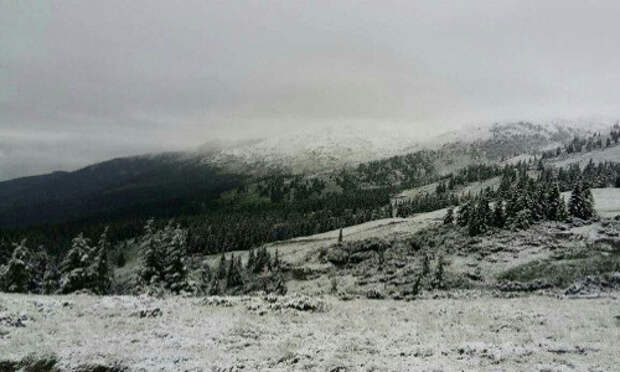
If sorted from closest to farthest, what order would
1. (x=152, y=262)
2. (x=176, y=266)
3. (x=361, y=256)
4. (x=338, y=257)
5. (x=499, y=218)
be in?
(x=176, y=266) < (x=152, y=262) < (x=499, y=218) < (x=361, y=256) < (x=338, y=257)

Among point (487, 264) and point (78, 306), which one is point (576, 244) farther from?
point (78, 306)

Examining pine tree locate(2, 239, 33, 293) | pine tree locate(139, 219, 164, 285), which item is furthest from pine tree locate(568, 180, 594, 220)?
pine tree locate(2, 239, 33, 293)

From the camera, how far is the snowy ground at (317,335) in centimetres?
1891

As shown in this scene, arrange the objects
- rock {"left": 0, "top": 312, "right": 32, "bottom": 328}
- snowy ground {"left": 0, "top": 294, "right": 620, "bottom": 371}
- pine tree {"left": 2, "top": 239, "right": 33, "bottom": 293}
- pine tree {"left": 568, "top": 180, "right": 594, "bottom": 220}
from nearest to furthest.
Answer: snowy ground {"left": 0, "top": 294, "right": 620, "bottom": 371} < rock {"left": 0, "top": 312, "right": 32, "bottom": 328} < pine tree {"left": 2, "top": 239, "right": 33, "bottom": 293} < pine tree {"left": 568, "top": 180, "right": 594, "bottom": 220}

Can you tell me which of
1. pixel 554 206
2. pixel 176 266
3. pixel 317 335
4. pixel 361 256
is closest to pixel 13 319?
pixel 317 335

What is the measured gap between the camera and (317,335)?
23.8 meters

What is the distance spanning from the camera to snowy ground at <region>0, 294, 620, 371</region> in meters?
18.9

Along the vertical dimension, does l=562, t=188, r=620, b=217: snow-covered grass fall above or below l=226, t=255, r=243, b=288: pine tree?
above

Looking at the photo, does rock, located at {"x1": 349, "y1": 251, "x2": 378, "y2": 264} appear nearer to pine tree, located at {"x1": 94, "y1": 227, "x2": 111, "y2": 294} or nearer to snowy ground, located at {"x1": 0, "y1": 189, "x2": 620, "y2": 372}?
pine tree, located at {"x1": 94, "y1": 227, "x2": 111, "y2": 294}

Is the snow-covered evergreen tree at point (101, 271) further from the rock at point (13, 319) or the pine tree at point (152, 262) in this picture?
the rock at point (13, 319)

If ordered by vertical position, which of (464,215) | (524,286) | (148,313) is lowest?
(524,286)

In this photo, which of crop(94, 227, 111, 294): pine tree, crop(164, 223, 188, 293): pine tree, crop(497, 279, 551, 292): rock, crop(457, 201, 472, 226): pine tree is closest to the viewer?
crop(164, 223, 188, 293): pine tree

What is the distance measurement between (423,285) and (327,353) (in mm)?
58894

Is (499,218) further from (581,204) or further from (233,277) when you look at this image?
(233,277)
